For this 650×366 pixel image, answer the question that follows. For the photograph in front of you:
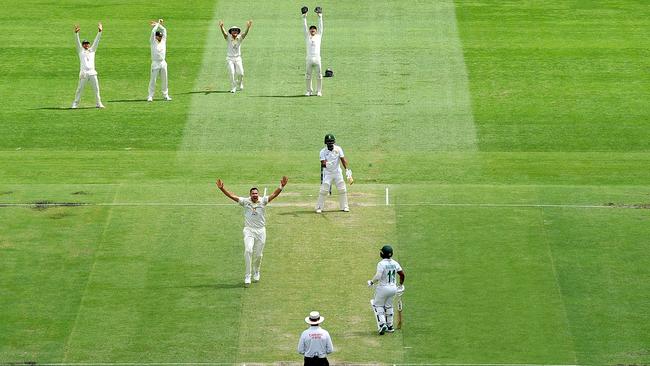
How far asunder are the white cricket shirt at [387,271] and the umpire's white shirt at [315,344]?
3.48 metres

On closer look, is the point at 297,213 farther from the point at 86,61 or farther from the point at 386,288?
the point at 86,61

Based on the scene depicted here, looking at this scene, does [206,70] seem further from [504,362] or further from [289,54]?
[504,362]

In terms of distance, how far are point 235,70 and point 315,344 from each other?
81.4 ft

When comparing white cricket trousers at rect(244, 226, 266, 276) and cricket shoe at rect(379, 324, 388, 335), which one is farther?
white cricket trousers at rect(244, 226, 266, 276)

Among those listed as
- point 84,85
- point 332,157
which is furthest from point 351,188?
point 84,85

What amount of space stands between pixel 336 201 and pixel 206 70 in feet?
47.9

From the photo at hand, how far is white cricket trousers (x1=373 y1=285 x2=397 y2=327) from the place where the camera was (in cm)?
3591

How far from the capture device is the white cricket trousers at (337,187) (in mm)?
43281

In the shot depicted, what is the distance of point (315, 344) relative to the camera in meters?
32.6

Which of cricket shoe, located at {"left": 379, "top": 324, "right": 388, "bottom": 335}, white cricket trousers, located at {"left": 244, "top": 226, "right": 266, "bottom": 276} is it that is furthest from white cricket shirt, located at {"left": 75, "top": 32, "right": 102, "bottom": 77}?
cricket shoe, located at {"left": 379, "top": 324, "right": 388, "bottom": 335}

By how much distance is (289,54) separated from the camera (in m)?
60.0

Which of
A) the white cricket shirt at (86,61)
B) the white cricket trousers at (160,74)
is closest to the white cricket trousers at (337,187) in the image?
the white cricket trousers at (160,74)

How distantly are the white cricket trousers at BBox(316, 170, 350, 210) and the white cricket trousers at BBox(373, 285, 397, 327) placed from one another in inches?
301

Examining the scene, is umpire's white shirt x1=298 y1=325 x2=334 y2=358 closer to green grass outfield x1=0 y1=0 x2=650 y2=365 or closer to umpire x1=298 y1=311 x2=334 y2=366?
umpire x1=298 y1=311 x2=334 y2=366
